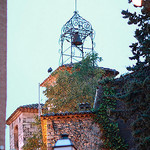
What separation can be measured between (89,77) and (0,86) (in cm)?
1512

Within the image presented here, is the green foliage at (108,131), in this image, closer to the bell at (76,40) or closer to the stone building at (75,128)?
the stone building at (75,128)

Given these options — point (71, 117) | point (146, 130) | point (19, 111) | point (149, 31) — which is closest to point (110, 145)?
point (71, 117)

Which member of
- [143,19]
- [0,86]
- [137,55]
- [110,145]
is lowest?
[110,145]

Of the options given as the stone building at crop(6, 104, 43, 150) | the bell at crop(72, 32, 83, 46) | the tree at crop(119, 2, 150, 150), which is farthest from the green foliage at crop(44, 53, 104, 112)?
the tree at crop(119, 2, 150, 150)

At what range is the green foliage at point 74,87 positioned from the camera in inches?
921

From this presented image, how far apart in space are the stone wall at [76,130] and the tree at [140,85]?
4.76 metres

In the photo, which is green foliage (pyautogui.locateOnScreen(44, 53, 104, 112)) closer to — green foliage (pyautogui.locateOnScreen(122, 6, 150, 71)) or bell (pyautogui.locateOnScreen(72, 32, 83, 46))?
bell (pyautogui.locateOnScreen(72, 32, 83, 46))

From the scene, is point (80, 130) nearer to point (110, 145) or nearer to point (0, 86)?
point (110, 145)

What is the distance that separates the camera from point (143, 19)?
13.1 meters

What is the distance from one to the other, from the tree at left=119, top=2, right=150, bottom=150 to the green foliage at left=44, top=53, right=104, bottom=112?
10.2 m

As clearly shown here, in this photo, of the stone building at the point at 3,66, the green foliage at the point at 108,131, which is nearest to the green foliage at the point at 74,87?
the green foliage at the point at 108,131

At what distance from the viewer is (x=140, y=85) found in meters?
12.5

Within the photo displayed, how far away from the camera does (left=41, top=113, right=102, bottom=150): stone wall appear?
17547 millimetres

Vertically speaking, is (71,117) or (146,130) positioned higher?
(71,117)
